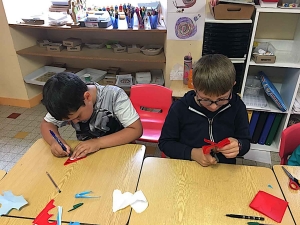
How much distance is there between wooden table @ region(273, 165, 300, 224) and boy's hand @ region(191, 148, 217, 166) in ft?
0.84

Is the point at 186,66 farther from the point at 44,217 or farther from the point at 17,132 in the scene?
the point at 17,132

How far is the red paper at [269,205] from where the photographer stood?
2.93 ft

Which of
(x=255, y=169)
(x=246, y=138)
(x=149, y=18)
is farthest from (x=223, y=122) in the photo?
(x=149, y=18)

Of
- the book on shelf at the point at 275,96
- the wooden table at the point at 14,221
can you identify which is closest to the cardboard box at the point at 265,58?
the book on shelf at the point at 275,96

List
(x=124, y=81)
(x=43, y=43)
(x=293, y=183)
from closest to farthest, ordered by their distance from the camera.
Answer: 1. (x=293, y=183)
2. (x=124, y=81)
3. (x=43, y=43)

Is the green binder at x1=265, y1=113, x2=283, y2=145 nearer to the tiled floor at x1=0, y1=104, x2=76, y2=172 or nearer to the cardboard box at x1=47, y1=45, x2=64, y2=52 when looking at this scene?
the tiled floor at x1=0, y1=104, x2=76, y2=172

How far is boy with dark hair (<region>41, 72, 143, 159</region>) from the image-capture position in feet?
3.51

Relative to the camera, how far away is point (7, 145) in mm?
2418

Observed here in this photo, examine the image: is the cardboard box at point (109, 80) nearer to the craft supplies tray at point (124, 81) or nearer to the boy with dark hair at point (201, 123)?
the craft supplies tray at point (124, 81)

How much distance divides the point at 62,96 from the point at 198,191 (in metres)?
0.64

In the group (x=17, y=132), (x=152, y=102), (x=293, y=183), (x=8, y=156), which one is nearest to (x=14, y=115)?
(x=17, y=132)

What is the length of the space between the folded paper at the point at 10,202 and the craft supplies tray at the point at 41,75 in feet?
6.66

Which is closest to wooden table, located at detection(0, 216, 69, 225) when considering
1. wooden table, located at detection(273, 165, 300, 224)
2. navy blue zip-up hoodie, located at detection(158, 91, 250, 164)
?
navy blue zip-up hoodie, located at detection(158, 91, 250, 164)

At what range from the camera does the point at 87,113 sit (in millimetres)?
1216
